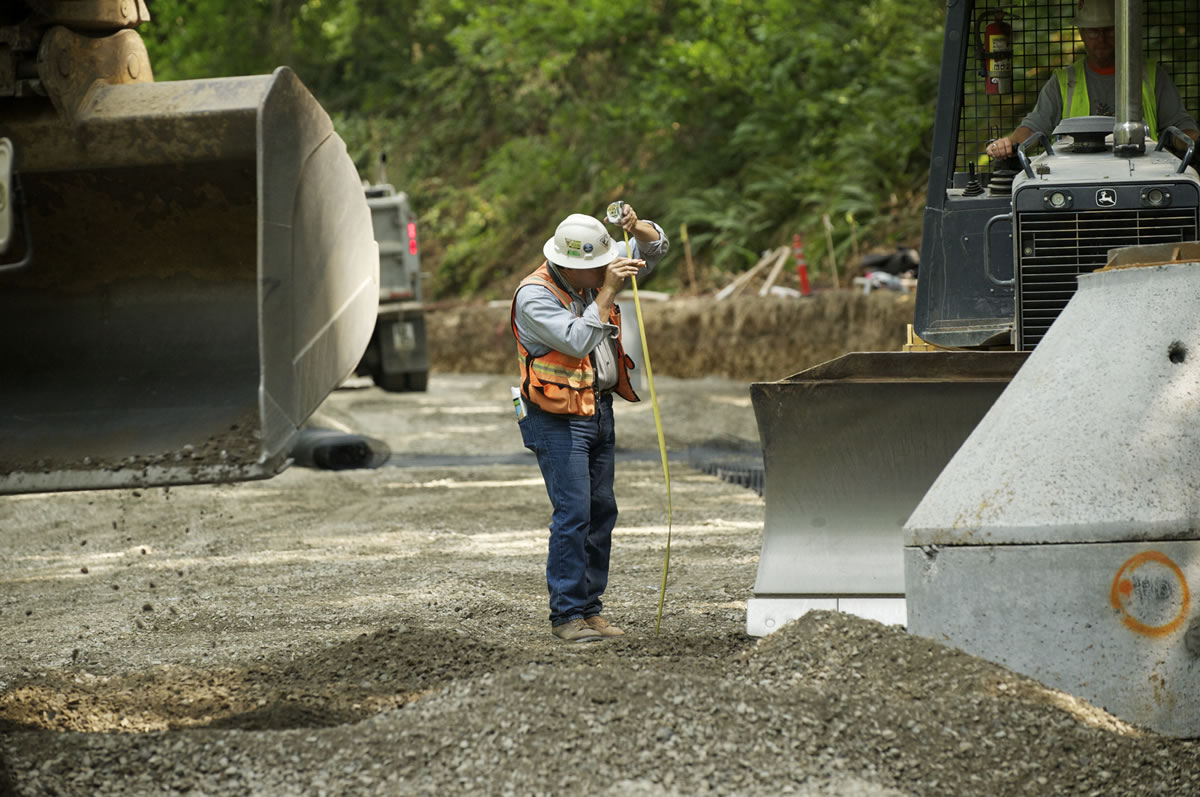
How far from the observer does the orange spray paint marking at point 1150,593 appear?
401 centimetres

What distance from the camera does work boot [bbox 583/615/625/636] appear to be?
18.5 feet

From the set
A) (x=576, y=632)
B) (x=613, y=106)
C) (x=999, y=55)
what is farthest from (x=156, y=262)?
(x=613, y=106)

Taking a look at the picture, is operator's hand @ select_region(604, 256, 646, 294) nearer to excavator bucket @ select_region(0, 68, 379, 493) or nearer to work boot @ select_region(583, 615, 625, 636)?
excavator bucket @ select_region(0, 68, 379, 493)

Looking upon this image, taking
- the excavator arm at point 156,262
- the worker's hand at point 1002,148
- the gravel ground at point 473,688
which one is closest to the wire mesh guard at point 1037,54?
the worker's hand at point 1002,148

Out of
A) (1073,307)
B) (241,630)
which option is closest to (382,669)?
(241,630)

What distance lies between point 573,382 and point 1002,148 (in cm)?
234

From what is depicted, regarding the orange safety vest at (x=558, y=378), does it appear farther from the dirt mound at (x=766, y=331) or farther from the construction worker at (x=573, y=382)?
the dirt mound at (x=766, y=331)

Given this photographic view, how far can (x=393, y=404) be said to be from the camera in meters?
18.8

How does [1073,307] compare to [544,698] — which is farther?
[1073,307]

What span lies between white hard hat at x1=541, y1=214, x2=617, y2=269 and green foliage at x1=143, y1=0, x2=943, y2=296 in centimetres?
1227

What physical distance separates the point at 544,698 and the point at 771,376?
15.2 meters

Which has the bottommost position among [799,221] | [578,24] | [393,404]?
[393,404]

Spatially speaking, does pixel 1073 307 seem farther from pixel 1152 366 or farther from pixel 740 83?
pixel 740 83

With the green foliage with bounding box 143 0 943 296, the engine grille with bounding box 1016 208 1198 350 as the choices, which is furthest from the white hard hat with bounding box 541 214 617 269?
the green foliage with bounding box 143 0 943 296
